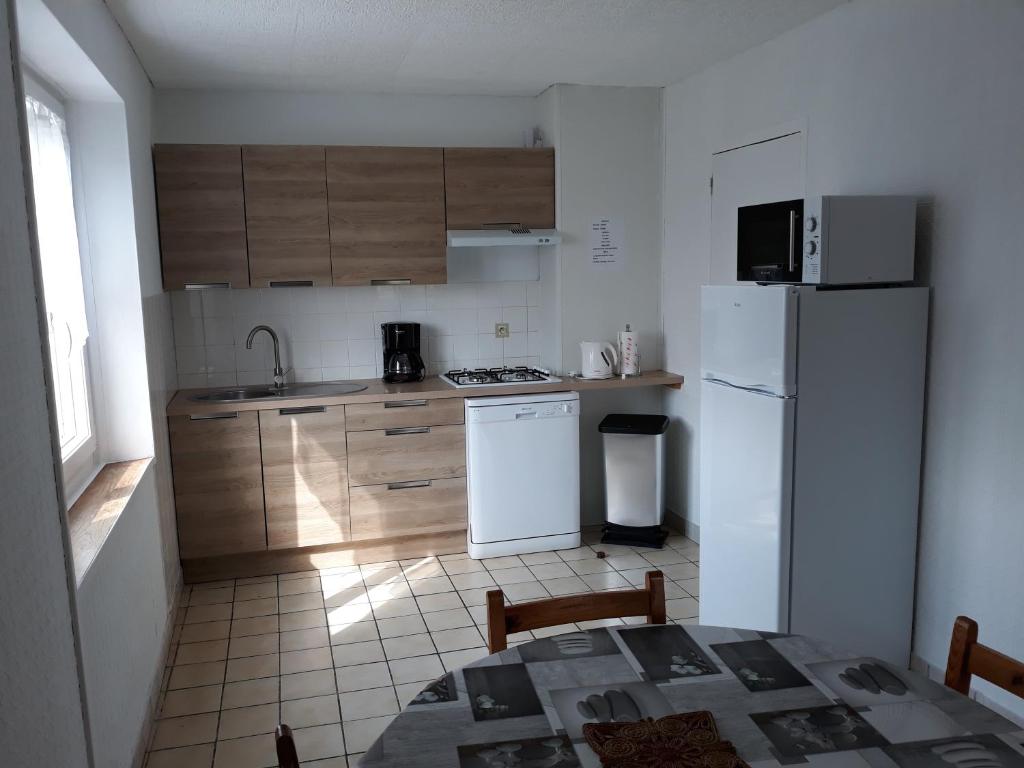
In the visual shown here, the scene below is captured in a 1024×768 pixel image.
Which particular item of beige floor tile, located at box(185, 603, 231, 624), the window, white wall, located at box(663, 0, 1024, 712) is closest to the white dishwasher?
beige floor tile, located at box(185, 603, 231, 624)

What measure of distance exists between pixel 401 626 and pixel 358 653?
285 mm

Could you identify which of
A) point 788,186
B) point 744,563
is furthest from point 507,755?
point 788,186

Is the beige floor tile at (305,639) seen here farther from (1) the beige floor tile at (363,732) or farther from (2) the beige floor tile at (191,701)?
(1) the beige floor tile at (363,732)

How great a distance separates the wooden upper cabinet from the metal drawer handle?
54.4 inches

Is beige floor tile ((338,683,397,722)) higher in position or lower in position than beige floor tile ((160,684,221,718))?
higher

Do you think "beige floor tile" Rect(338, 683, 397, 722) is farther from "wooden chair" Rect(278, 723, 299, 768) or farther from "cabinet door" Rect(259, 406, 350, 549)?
"wooden chair" Rect(278, 723, 299, 768)

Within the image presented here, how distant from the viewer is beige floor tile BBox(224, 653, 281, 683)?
3.24 m

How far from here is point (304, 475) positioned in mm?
4254

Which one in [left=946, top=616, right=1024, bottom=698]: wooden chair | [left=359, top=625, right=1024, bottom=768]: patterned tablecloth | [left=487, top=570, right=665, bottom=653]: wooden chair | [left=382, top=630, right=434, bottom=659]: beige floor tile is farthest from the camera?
[left=382, top=630, right=434, bottom=659]: beige floor tile

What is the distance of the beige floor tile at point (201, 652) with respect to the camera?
11.1ft

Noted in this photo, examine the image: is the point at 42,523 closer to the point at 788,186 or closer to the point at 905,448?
the point at 905,448

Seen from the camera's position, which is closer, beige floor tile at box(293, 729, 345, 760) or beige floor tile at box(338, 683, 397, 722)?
beige floor tile at box(293, 729, 345, 760)

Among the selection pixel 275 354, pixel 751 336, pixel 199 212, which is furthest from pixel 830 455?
pixel 199 212

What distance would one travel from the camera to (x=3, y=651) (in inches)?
56.5
